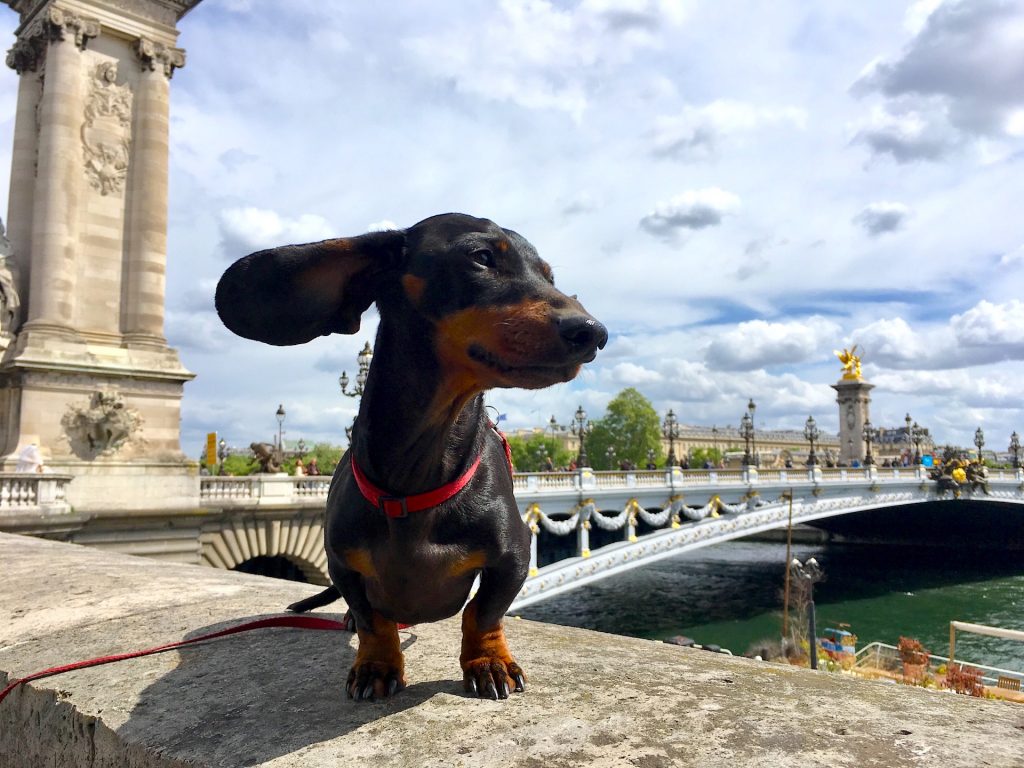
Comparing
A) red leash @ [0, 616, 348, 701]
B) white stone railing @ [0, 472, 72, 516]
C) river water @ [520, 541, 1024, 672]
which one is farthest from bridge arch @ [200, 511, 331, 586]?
red leash @ [0, 616, 348, 701]

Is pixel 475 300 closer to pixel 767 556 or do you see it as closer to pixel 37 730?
pixel 37 730

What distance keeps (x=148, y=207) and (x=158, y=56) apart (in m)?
3.38

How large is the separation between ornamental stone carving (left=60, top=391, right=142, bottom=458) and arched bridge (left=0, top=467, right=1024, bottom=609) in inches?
64.1

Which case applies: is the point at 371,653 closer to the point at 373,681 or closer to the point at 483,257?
the point at 373,681

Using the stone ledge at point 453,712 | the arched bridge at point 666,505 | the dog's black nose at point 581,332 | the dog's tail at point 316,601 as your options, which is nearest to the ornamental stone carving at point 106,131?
the arched bridge at point 666,505

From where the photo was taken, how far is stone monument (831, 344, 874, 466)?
182 ft

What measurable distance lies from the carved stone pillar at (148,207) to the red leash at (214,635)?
14.1 metres

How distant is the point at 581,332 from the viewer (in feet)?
5.42

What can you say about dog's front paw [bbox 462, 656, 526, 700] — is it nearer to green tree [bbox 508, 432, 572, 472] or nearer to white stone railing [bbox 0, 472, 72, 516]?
white stone railing [bbox 0, 472, 72, 516]

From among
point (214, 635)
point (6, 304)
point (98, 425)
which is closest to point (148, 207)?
point (6, 304)

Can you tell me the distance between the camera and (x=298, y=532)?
16859 millimetres

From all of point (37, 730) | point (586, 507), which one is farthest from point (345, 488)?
point (586, 507)

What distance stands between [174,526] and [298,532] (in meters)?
2.95

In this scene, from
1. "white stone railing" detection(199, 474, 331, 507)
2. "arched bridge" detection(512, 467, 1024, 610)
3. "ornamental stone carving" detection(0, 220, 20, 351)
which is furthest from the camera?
"arched bridge" detection(512, 467, 1024, 610)
